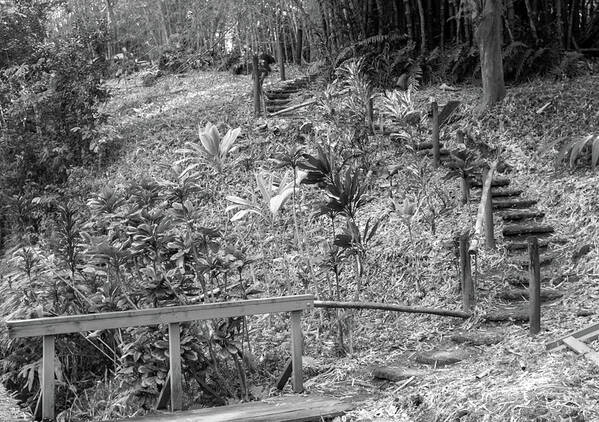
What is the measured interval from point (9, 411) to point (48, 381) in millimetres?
381

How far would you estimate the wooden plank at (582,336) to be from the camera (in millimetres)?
4215

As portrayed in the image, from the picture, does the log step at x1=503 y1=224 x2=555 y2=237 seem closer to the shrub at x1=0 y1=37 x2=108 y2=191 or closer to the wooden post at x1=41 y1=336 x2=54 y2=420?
the wooden post at x1=41 y1=336 x2=54 y2=420

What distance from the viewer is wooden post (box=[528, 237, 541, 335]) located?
4.62 meters

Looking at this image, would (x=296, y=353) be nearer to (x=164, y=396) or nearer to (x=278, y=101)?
(x=164, y=396)

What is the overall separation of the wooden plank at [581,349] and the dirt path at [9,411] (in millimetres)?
3263

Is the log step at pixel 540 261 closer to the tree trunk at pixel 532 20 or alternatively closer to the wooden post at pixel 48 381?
the wooden post at pixel 48 381

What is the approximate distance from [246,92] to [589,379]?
459 inches

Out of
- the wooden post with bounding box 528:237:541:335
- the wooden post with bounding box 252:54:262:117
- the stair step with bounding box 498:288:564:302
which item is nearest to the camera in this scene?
the wooden post with bounding box 528:237:541:335

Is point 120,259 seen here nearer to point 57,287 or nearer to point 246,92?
point 57,287

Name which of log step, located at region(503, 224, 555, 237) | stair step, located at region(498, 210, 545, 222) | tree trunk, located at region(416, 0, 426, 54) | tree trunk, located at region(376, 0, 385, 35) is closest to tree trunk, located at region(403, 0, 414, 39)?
tree trunk, located at region(416, 0, 426, 54)

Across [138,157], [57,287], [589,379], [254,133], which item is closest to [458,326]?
[589,379]

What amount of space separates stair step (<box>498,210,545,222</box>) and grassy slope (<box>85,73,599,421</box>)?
0.16m

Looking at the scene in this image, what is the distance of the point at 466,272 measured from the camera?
5.62 metres

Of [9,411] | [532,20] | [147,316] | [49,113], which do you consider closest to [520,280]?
[147,316]
